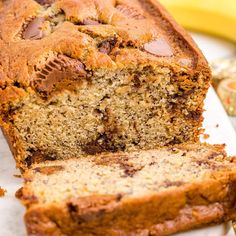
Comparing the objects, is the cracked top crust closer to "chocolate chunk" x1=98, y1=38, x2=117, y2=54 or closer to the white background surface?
"chocolate chunk" x1=98, y1=38, x2=117, y2=54

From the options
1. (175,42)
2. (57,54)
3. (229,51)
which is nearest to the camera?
(57,54)

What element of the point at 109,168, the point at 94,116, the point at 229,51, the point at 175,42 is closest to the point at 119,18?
the point at 175,42

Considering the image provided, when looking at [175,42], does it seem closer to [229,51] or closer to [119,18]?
[119,18]

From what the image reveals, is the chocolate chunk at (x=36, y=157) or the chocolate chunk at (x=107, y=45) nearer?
the chocolate chunk at (x=107, y=45)

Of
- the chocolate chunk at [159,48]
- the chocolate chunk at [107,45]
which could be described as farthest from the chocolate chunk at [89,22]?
the chocolate chunk at [159,48]

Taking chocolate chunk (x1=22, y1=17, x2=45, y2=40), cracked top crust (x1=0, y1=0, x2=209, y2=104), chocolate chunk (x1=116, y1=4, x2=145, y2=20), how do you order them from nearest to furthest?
1. cracked top crust (x1=0, y1=0, x2=209, y2=104)
2. chocolate chunk (x1=22, y1=17, x2=45, y2=40)
3. chocolate chunk (x1=116, y1=4, x2=145, y2=20)

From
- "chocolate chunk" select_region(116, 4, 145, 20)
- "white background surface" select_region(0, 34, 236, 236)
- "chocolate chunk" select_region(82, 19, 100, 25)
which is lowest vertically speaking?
"white background surface" select_region(0, 34, 236, 236)

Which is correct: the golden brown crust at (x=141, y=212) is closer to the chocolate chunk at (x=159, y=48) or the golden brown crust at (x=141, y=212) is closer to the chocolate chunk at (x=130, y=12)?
the chocolate chunk at (x=159, y=48)

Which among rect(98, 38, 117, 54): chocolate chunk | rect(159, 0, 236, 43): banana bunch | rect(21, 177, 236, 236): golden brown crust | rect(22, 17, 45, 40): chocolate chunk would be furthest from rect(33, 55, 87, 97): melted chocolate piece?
rect(159, 0, 236, 43): banana bunch
